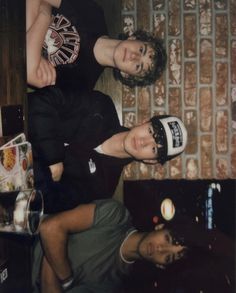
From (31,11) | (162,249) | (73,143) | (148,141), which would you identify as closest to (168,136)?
(148,141)

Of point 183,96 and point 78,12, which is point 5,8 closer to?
point 78,12

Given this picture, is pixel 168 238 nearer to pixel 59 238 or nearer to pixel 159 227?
pixel 159 227

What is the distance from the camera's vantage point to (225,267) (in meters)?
1.82

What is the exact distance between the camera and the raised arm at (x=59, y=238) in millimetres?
1747

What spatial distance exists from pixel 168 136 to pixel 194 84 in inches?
12.8

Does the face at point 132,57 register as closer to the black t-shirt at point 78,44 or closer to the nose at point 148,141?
the black t-shirt at point 78,44

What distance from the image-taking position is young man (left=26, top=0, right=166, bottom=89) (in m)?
1.73

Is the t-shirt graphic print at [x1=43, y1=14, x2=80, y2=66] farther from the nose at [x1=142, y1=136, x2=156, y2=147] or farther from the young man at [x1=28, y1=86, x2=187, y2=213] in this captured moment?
the nose at [x1=142, y1=136, x2=156, y2=147]

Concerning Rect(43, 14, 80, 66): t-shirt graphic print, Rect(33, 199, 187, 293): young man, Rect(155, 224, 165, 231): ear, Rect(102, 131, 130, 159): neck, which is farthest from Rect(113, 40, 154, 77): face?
A: Rect(155, 224, 165, 231): ear

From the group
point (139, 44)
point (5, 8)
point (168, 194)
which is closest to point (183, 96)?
point (139, 44)

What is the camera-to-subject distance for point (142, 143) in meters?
1.74

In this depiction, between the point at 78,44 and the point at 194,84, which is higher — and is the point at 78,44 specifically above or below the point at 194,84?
above

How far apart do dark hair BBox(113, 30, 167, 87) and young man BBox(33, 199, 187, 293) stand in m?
0.64

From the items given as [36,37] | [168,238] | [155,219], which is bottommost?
[168,238]
